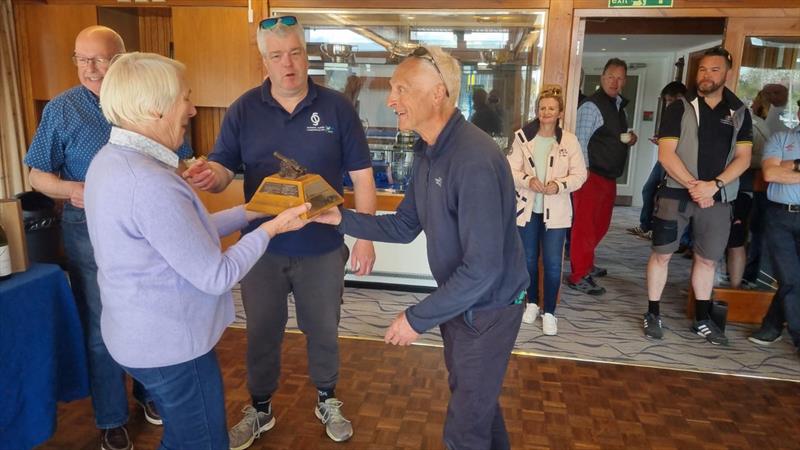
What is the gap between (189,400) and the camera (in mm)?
1522

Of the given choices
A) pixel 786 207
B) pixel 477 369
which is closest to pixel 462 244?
pixel 477 369

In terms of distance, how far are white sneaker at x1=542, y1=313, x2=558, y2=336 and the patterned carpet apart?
0.04m

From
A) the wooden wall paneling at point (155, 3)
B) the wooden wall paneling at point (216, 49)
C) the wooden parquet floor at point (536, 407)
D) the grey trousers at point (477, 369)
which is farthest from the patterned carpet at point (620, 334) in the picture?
the wooden wall paneling at point (155, 3)

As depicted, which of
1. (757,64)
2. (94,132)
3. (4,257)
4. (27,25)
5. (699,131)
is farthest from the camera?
(27,25)

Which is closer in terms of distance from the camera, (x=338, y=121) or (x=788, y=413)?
(x=338, y=121)

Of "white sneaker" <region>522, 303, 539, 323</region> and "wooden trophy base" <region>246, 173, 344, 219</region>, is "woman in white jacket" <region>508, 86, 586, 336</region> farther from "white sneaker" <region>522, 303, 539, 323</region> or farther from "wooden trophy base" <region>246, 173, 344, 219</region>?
"wooden trophy base" <region>246, 173, 344, 219</region>

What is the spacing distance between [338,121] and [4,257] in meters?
1.25

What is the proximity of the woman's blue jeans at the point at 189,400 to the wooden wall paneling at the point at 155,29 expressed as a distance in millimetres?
4037

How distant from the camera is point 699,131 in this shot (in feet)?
11.0

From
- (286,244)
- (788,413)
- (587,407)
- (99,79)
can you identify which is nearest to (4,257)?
(99,79)

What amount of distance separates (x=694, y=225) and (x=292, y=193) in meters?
2.81

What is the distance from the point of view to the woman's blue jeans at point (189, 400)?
4.85 feet

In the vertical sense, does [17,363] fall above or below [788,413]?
A: above

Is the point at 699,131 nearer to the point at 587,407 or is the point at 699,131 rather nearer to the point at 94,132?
the point at 587,407
